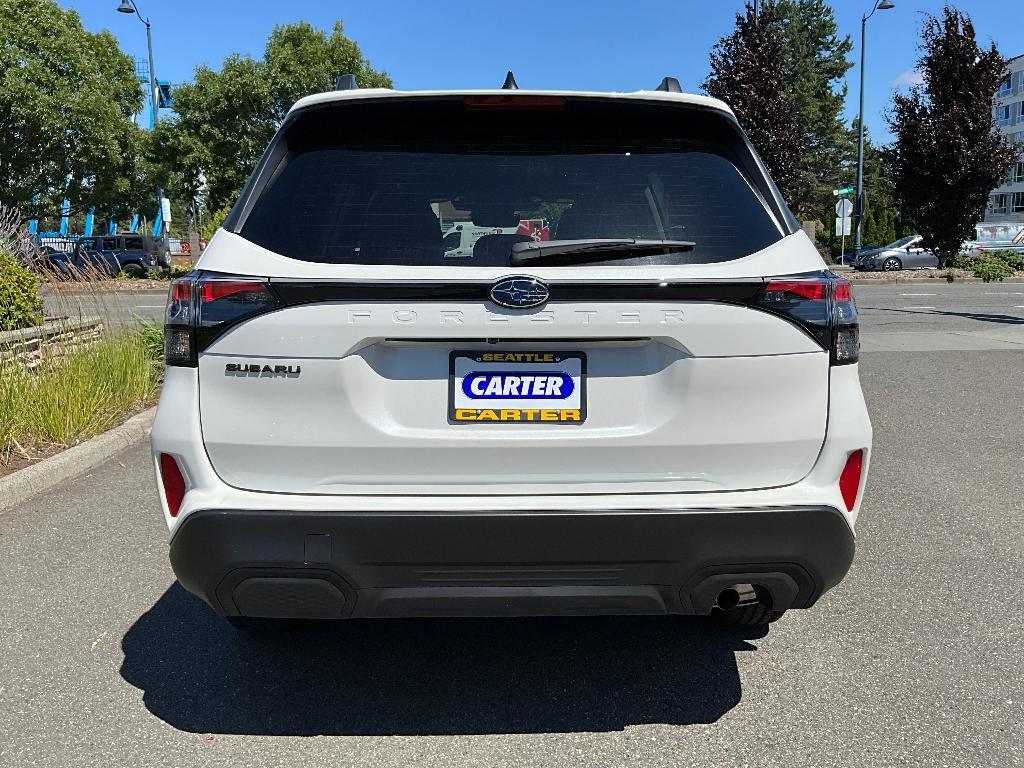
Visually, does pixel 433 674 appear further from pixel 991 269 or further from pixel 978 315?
pixel 991 269

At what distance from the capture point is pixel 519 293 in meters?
2.37

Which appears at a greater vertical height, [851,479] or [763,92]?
[763,92]

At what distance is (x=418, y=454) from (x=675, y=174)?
113cm

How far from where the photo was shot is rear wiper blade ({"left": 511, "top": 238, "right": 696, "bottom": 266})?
7.93ft

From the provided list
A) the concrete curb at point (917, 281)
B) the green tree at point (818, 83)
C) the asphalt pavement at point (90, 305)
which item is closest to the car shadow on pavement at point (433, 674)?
the asphalt pavement at point (90, 305)

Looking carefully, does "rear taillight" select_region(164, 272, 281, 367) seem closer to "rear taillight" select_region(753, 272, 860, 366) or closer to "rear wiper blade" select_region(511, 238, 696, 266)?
"rear wiper blade" select_region(511, 238, 696, 266)

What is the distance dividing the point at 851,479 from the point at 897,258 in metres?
37.4

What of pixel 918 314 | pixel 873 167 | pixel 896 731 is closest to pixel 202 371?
pixel 896 731

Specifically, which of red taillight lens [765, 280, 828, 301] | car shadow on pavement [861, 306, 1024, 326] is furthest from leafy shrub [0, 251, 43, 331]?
car shadow on pavement [861, 306, 1024, 326]

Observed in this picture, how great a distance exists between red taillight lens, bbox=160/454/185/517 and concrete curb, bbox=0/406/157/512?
7.09 feet

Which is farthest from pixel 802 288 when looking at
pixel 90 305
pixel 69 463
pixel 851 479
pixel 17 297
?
pixel 17 297

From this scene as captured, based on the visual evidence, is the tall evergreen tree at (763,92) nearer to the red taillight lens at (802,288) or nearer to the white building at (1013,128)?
the red taillight lens at (802,288)

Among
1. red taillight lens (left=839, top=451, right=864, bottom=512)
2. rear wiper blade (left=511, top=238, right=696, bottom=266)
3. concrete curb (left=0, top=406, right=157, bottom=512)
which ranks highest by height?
rear wiper blade (left=511, top=238, right=696, bottom=266)

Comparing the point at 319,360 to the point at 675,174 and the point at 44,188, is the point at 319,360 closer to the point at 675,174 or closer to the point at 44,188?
the point at 675,174
